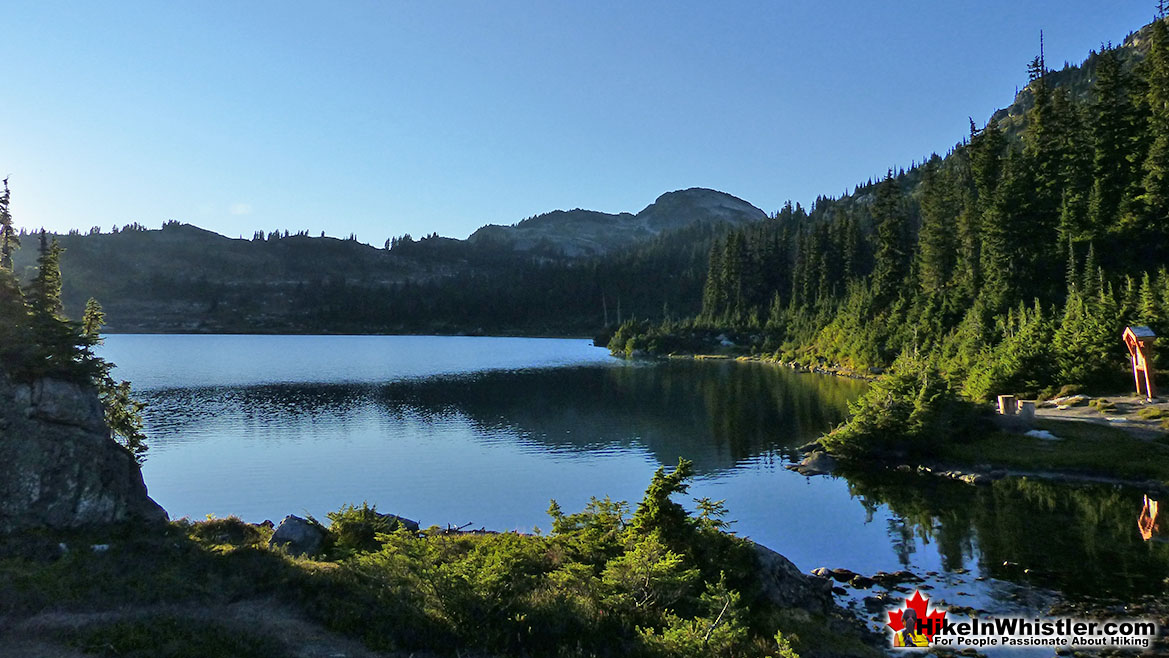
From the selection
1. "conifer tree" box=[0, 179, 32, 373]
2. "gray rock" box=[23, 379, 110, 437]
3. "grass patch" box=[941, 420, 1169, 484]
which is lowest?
"grass patch" box=[941, 420, 1169, 484]

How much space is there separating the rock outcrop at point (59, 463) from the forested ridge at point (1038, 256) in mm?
57475

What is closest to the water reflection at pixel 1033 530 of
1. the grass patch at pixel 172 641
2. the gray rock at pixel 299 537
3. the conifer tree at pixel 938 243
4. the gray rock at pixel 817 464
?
the gray rock at pixel 817 464

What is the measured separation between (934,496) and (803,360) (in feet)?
276

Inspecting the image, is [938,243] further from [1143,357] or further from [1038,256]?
[1143,357]

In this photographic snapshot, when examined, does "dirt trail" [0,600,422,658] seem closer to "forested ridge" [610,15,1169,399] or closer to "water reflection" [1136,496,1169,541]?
"water reflection" [1136,496,1169,541]

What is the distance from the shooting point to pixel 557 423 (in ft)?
221

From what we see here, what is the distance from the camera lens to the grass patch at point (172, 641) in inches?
562

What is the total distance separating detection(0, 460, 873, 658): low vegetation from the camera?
1583 cm

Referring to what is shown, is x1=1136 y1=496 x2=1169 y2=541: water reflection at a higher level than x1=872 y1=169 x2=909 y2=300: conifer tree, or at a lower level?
lower

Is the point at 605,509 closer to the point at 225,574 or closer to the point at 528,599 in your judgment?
the point at 528,599

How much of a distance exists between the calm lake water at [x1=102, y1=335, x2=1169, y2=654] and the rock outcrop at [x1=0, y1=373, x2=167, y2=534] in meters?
13.6

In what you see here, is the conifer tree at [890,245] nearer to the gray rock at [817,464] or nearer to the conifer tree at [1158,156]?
the conifer tree at [1158,156]

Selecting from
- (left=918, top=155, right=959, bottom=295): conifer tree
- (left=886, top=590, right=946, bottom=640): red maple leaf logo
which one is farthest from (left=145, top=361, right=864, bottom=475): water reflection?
(left=886, top=590, right=946, bottom=640): red maple leaf logo

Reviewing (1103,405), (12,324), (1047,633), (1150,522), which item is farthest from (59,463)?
(1103,405)
